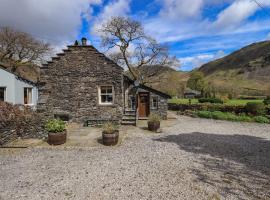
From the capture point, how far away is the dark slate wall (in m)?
18.5

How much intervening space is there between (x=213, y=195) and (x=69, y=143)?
791 cm

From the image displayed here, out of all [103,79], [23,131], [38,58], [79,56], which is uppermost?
[38,58]

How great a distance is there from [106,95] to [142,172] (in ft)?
38.2

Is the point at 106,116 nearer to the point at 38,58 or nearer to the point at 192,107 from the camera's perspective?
the point at 192,107

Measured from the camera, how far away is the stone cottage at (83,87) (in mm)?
18547

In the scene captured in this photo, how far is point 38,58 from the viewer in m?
40.0

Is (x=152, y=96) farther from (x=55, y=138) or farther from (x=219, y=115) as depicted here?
(x=55, y=138)

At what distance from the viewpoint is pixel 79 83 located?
739 inches

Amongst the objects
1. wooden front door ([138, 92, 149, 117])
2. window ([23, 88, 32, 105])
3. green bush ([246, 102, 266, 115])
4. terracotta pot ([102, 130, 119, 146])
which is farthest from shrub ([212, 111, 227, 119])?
window ([23, 88, 32, 105])

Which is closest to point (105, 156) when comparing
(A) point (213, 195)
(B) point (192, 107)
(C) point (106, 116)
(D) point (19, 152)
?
(D) point (19, 152)

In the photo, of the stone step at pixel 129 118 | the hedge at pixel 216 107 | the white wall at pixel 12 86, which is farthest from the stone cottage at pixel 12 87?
the hedge at pixel 216 107

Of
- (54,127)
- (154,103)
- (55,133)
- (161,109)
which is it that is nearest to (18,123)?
(54,127)

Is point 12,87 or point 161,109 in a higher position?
point 12,87

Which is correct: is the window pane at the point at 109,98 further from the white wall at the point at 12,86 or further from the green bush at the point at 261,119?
the green bush at the point at 261,119
